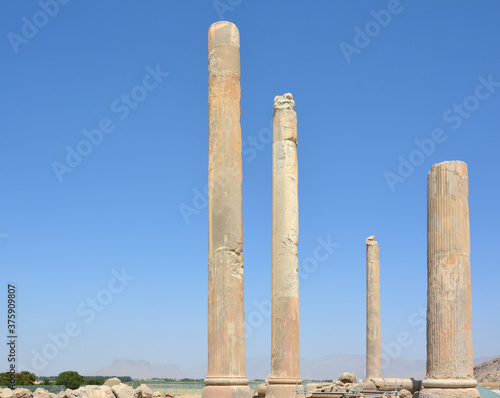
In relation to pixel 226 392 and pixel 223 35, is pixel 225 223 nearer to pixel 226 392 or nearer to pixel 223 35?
pixel 226 392

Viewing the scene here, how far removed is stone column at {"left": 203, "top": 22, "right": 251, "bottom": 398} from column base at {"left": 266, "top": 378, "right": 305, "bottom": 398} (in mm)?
5765

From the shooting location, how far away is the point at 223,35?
17047 mm

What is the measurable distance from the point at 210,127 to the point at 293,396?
9196 mm

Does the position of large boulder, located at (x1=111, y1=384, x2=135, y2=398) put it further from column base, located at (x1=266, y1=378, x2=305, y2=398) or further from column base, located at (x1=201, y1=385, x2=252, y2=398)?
column base, located at (x1=201, y1=385, x2=252, y2=398)

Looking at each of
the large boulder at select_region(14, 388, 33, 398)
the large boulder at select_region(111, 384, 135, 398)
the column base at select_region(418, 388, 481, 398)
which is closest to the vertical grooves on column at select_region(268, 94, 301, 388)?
the large boulder at select_region(111, 384, 135, 398)

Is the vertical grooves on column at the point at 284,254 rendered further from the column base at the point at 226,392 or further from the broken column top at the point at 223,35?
the broken column top at the point at 223,35

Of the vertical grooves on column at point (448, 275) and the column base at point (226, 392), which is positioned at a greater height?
the vertical grooves on column at point (448, 275)

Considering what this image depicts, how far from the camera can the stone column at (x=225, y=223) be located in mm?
15562

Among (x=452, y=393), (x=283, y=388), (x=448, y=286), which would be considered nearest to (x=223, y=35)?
(x=448, y=286)

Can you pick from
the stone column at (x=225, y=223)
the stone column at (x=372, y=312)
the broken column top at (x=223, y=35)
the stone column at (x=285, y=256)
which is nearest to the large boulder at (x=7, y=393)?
the stone column at (x=285, y=256)

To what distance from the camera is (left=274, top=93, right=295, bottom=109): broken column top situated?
78.9ft

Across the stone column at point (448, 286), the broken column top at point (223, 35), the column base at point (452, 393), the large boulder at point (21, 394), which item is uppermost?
the broken column top at point (223, 35)

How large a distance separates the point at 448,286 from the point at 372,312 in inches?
703

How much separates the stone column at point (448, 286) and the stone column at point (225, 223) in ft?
14.5
